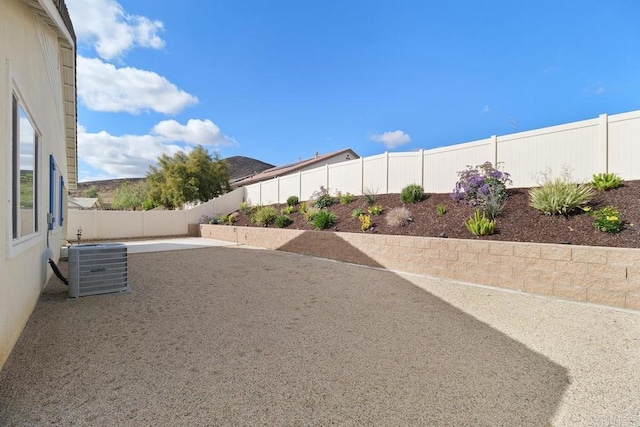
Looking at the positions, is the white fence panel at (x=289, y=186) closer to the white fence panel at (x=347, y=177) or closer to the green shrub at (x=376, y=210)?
the white fence panel at (x=347, y=177)

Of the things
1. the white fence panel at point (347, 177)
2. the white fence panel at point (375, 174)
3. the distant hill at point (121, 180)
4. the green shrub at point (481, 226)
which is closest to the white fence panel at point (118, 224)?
the white fence panel at point (347, 177)

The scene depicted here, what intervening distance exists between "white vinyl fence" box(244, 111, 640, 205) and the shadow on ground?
20.0 ft

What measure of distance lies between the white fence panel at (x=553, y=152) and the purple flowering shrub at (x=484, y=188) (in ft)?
1.47

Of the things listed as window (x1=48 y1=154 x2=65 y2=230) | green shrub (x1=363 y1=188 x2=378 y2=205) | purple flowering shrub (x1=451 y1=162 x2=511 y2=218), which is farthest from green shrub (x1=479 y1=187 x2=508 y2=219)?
window (x1=48 y1=154 x2=65 y2=230)

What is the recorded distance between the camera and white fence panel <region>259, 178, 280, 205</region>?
19.2 m

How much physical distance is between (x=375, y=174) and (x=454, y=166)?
3.49 m

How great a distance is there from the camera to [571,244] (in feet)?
18.9

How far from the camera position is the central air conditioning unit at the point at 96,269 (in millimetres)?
5168

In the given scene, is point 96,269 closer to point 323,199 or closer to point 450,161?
point 323,199

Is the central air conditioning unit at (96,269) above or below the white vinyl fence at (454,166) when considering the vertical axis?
below

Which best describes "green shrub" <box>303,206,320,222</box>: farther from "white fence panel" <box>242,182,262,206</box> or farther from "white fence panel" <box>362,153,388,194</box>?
"white fence panel" <box>242,182,262,206</box>

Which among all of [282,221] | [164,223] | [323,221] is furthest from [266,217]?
[164,223]

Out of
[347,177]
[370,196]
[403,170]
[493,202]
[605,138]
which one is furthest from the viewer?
[347,177]

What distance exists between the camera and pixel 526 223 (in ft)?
22.9
